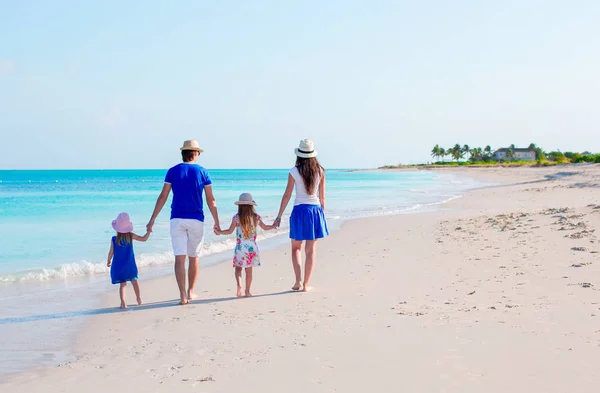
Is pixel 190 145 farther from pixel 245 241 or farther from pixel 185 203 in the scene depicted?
pixel 245 241

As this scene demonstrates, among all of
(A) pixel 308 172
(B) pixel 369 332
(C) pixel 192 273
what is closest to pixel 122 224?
(C) pixel 192 273

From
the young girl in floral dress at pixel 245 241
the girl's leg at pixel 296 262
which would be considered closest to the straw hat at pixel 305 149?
the young girl in floral dress at pixel 245 241

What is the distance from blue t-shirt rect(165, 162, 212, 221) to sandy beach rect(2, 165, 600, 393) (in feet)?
3.41

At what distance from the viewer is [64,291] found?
711 centimetres

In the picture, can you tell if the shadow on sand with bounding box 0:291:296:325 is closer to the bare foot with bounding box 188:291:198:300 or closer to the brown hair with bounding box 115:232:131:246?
the bare foot with bounding box 188:291:198:300

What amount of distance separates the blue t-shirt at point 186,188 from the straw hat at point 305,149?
109 centimetres

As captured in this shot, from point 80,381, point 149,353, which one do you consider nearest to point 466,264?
point 149,353

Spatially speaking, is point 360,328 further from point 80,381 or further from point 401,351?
point 80,381

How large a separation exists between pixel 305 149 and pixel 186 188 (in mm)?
1411

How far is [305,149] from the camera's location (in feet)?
20.5

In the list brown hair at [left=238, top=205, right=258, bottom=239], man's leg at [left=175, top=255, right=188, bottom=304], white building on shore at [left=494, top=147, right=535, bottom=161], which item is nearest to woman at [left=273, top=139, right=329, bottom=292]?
brown hair at [left=238, top=205, right=258, bottom=239]

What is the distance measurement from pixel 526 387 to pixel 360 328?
162 centimetres

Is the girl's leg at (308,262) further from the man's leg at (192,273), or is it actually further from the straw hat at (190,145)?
the straw hat at (190,145)

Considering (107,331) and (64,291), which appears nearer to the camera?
(107,331)
